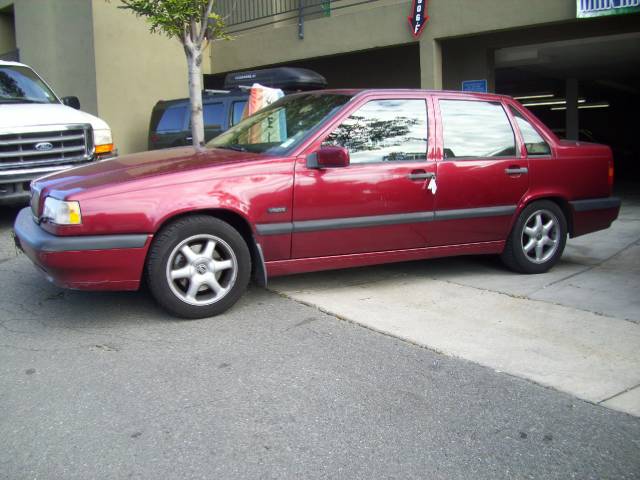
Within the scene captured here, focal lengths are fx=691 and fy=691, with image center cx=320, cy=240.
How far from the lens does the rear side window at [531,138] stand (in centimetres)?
625

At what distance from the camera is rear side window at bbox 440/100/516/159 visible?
5.88m

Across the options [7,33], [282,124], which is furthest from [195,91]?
[7,33]

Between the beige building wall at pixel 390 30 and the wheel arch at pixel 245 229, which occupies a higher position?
the beige building wall at pixel 390 30

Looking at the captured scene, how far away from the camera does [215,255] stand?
489cm

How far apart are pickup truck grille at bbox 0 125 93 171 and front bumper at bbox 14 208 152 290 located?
3.93m

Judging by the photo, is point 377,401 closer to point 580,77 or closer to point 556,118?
point 580,77

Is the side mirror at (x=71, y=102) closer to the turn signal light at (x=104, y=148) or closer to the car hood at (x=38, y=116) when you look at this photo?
the car hood at (x=38, y=116)

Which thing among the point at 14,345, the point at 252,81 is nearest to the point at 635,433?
the point at 14,345

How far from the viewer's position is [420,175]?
5.60m

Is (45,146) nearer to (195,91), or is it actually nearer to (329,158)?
(195,91)

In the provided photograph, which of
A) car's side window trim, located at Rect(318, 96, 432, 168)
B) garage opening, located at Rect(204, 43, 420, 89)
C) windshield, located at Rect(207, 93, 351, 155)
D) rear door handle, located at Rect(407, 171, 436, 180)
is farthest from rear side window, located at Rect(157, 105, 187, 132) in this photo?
rear door handle, located at Rect(407, 171, 436, 180)

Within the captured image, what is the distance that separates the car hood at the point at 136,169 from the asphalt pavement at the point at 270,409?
3.13 ft

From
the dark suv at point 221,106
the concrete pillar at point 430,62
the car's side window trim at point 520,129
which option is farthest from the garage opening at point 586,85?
the car's side window trim at point 520,129

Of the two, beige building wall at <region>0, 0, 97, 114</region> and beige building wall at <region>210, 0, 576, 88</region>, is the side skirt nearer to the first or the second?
beige building wall at <region>210, 0, 576, 88</region>
